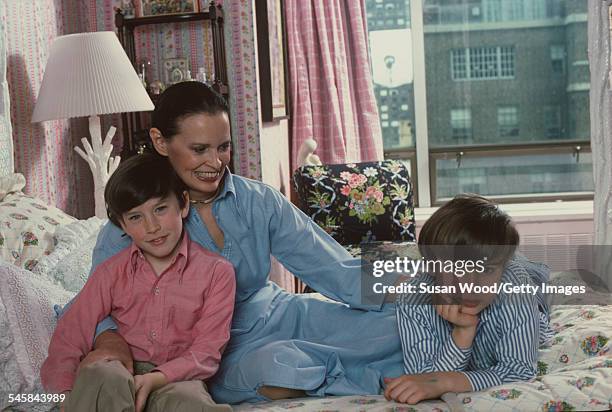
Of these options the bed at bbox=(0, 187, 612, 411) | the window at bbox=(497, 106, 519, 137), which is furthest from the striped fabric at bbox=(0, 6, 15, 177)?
the window at bbox=(497, 106, 519, 137)

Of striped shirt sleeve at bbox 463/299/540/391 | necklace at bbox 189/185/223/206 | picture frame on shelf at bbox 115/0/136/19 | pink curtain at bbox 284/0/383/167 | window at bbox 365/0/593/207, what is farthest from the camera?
window at bbox 365/0/593/207

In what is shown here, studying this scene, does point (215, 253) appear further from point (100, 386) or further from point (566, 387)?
point (566, 387)

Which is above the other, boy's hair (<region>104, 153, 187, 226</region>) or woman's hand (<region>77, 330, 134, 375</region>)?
boy's hair (<region>104, 153, 187, 226</region>)

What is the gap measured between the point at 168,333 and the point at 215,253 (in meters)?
0.22

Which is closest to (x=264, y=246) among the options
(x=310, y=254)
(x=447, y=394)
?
(x=310, y=254)

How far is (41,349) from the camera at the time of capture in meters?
1.57

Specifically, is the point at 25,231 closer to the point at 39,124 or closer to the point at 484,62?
the point at 39,124

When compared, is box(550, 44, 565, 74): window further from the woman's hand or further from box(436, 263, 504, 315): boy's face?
the woman's hand

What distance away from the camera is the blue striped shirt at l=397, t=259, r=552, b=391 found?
5.20 ft

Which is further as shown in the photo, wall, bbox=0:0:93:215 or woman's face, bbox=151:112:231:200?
wall, bbox=0:0:93:215

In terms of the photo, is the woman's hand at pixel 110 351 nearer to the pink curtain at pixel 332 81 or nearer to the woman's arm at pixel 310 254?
the woman's arm at pixel 310 254

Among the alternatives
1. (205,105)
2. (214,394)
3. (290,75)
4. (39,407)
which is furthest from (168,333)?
(290,75)

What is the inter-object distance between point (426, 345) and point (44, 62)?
77.6 inches

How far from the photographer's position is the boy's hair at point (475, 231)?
160 cm
